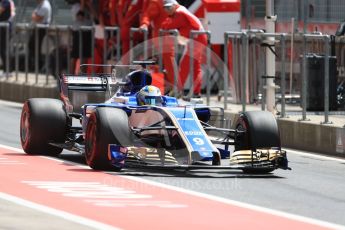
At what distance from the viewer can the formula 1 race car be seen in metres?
16.0

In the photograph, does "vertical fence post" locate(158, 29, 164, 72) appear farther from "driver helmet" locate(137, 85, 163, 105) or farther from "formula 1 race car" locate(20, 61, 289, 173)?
"driver helmet" locate(137, 85, 163, 105)

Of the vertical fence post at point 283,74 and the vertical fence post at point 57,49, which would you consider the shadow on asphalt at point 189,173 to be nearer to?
the vertical fence post at point 283,74

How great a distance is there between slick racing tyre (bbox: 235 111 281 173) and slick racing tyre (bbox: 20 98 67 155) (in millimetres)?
2408

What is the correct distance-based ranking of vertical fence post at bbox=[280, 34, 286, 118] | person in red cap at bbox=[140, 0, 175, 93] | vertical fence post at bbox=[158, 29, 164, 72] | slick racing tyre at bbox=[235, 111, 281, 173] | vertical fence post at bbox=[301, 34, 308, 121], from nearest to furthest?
slick racing tyre at bbox=[235, 111, 281, 173] < vertical fence post at bbox=[301, 34, 308, 121] < vertical fence post at bbox=[280, 34, 286, 118] < vertical fence post at bbox=[158, 29, 164, 72] < person in red cap at bbox=[140, 0, 175, 93]

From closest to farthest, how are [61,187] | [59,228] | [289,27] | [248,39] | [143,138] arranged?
[59,228]
[61,187]
[143,138]
[248,39]
[289,27]

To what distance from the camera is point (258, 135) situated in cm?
1678

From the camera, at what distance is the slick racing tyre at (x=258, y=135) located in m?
16.7

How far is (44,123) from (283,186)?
3.69 meters

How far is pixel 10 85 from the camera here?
31.7 metres

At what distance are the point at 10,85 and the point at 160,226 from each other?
20082 millimetres

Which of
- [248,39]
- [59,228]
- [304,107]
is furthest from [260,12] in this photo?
[59,228]

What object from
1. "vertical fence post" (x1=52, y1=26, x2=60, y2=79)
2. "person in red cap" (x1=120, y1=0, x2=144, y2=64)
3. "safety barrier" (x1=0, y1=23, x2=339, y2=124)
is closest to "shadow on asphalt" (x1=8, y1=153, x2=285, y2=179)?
"safety barrier" (x1=0, y1=23, x2=339, y2=124)

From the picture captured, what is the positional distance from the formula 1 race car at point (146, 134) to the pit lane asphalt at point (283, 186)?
179 millimetres

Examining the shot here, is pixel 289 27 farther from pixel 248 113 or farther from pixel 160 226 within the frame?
pixel 160 226
